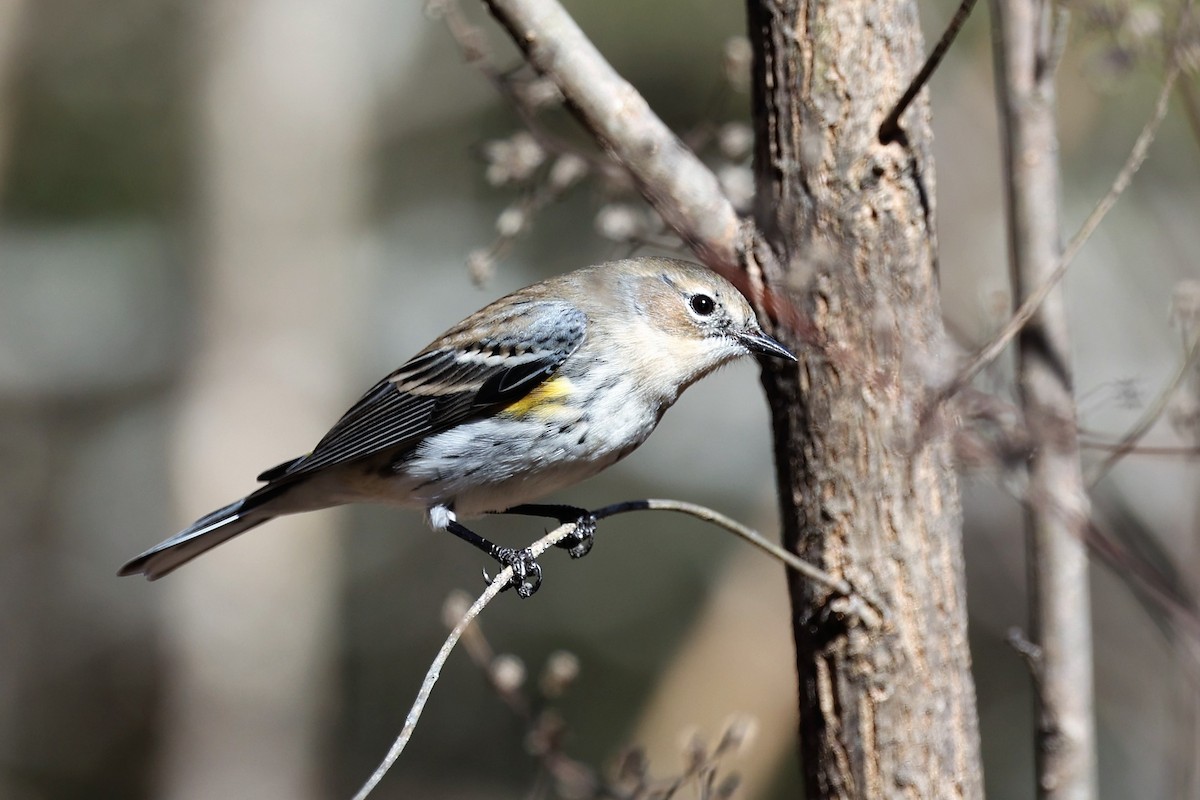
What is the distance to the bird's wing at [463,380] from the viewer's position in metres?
3.98

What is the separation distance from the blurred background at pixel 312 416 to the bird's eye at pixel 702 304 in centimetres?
441

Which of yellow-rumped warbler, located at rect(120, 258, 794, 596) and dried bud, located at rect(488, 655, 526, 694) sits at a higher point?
yellow-rumped warbler, located at rect(120, 258, 794, 596)

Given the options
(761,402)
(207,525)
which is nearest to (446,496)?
(207,525)

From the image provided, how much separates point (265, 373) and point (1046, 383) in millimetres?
8829

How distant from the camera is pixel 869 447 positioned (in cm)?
283

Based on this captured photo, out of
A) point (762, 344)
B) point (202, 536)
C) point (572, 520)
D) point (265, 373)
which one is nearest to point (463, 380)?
point (572, 520)

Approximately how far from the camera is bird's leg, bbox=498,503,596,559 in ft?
12.5

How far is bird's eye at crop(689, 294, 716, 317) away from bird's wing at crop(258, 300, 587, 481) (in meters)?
0.42

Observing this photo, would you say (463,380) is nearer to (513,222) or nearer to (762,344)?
(513,222)

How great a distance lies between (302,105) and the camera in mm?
11602

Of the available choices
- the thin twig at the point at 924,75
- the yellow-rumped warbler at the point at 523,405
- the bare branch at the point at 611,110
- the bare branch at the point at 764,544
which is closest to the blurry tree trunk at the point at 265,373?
the yellow-rumped warbler at the point at 523,405

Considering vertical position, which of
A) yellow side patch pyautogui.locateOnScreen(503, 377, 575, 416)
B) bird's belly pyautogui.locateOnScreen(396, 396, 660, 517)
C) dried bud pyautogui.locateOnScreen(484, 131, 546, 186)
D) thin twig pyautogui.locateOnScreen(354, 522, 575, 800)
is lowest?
thin twig pyautogui.locateOnScreen(354, 522, 575, 800)

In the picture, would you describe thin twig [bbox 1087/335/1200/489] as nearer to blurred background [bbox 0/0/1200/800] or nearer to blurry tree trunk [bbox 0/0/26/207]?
blurred background [bbox 0/0/1200/800]

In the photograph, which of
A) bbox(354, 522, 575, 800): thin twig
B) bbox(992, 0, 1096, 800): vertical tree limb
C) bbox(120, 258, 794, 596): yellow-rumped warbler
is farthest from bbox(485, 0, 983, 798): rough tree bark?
bbox(354, 522, 575, 800): thin twig
